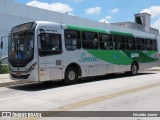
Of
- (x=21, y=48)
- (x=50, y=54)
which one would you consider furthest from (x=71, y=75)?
(x=21, y=48)

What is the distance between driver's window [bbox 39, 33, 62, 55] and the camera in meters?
14.4

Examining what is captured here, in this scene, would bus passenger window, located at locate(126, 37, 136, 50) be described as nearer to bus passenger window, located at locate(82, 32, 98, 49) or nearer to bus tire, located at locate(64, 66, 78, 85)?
bus passenger window, located at locate(82, 32, 98, 49)

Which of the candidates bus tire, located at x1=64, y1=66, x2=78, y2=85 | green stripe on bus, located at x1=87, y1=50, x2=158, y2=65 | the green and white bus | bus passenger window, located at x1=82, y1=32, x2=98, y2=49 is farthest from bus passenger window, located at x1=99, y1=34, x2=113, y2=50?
bus tire, located at x1=64, y1=66, x2=78, y2=85

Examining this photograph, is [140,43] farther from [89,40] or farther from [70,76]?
[70,76]

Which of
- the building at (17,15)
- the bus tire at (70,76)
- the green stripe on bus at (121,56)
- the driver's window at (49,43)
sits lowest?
the bus tire at (70,76)

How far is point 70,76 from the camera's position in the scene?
15953mm

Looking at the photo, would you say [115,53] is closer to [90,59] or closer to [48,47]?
[90,59]

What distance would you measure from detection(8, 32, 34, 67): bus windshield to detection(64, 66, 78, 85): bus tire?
245 cm

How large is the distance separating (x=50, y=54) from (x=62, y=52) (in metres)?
0.88

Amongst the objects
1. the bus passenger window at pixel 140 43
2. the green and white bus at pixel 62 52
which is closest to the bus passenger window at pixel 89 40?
the green and white bus at pixel 62 52

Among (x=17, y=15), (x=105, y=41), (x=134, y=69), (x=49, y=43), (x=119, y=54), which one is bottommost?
(x=134, y=69)

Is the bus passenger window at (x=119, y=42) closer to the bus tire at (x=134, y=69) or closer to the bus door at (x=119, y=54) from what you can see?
the bus door at (x=119, y=54)

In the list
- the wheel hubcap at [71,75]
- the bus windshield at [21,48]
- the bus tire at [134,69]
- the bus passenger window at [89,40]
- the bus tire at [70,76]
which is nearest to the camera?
the bus windshield at [21,48]

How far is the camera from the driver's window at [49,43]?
47.2ft
